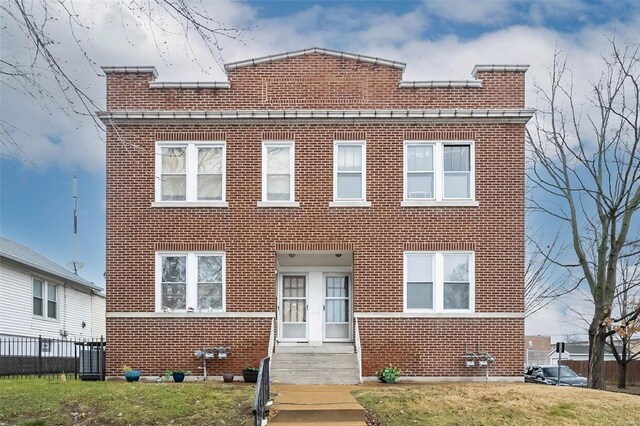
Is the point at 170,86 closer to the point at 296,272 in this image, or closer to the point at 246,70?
the point at 246,70

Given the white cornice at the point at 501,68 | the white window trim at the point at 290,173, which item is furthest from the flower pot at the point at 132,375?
the white cornice at the point at 501,68

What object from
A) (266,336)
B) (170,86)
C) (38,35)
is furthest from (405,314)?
(38,35)

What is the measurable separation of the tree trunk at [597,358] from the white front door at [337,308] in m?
8.40

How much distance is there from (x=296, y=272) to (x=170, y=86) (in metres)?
6.45

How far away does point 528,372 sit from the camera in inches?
1375

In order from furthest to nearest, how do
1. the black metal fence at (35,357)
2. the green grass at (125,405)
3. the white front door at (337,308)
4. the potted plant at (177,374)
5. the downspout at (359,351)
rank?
the black metal fence at (35,357) < the white front door at (337,308) < the potted plant at (177,374) < the downspout at (359,351) < the green grass at (125,405)

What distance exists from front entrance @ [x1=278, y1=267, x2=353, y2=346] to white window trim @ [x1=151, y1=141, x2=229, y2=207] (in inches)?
121

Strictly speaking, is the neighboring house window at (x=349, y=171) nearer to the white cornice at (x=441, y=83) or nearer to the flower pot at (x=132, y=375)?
the white cornice at (x=441, y=83)

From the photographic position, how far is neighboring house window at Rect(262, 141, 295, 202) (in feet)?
67.1

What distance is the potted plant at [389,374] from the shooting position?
1920 cm

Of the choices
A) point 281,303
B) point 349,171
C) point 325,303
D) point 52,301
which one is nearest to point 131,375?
point 281,303

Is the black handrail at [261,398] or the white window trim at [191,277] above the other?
the white window trim at [191,277]

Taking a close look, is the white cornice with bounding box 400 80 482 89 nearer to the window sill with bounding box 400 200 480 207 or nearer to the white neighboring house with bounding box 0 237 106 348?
the window sill with bounding box 400 200 480 207

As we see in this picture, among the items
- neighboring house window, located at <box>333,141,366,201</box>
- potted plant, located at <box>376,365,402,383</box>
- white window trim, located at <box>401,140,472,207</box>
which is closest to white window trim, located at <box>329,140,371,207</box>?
neighboring house window, located at <box>333,141,366,201</box>
